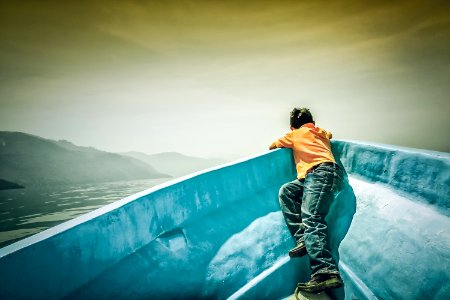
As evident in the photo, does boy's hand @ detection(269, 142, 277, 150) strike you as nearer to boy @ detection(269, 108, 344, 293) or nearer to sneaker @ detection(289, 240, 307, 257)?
boy @ detection(269, 108, 344, 293)

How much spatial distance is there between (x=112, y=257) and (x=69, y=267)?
27cm

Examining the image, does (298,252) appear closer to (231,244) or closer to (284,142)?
(231,244)

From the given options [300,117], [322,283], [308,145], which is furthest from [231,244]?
[300,117]

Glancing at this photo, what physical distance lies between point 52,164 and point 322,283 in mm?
164276

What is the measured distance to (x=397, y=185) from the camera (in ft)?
7.06

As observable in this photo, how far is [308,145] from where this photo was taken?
8.70ft

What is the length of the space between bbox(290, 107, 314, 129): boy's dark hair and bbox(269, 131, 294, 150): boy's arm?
23 cm

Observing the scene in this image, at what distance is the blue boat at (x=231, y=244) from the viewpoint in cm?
140

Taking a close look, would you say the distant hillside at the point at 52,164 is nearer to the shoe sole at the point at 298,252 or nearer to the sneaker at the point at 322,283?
the shoe sole at the point at 298,252

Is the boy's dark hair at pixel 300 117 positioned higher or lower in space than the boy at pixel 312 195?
higher

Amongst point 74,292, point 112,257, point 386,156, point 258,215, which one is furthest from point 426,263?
point 74,292

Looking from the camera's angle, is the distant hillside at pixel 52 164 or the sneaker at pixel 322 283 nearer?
the sneaker at pixel 322 283

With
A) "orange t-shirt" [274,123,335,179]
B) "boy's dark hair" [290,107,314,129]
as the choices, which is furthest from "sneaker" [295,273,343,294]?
"boy's dark hair" [290,107,314,129]

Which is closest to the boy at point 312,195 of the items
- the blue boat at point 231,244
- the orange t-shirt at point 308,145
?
the orange t-shirt at point 308,145
